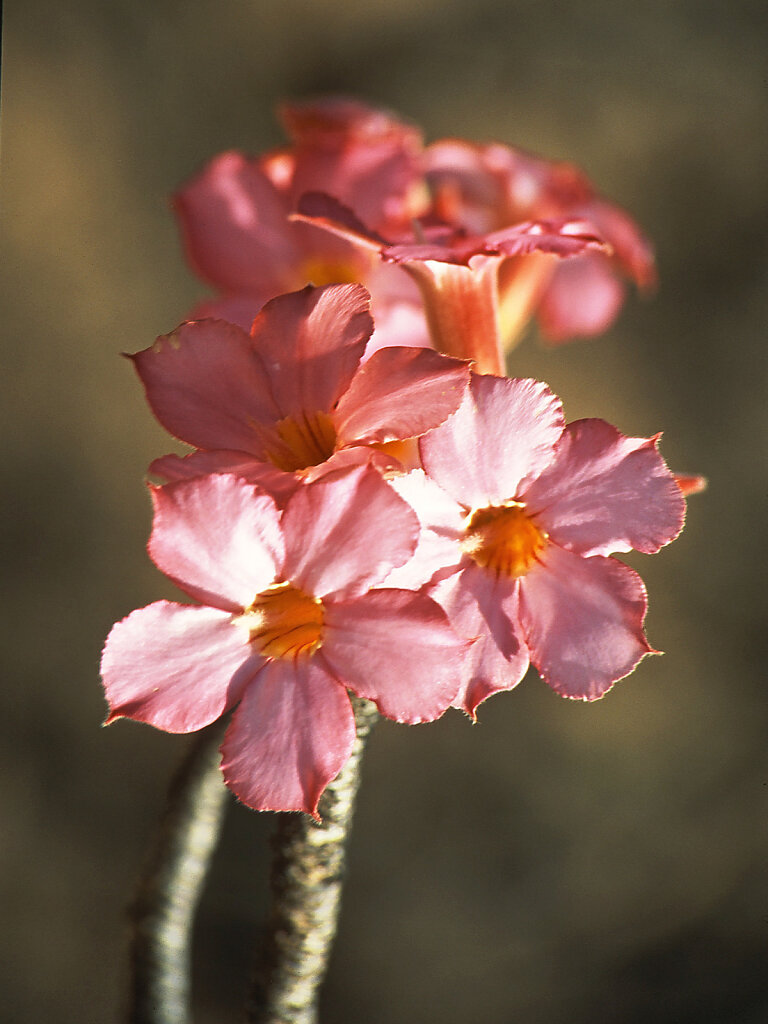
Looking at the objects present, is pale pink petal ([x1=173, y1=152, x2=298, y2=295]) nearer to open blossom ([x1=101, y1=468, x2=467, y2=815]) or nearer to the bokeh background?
open blossom ([x1=101, y1=468, x2=467, y2=815])

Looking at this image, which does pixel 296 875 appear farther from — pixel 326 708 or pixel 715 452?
pixel 715 452

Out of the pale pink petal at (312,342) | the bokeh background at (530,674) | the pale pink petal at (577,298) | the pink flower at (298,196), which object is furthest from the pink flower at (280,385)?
the bokeh background at (530,674)

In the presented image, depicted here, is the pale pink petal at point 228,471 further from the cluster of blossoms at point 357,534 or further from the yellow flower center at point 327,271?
the yellow flower center at point 327,271

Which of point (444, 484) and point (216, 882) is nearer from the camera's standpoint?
point (444, 484)

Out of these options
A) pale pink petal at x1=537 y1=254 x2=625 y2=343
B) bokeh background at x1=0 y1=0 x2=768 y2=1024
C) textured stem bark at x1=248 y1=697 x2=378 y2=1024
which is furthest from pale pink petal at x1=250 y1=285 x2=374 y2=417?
bokeh background at x1=0 y1=0 x2=768 y2=1024

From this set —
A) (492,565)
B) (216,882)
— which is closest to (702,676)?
(216,882)

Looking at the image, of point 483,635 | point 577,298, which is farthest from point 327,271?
point 483,635

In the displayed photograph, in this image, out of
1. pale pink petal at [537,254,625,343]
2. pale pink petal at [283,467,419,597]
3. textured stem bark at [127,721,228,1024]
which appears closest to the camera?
pale pink petal at [283,467,419,597]

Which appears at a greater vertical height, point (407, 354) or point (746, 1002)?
point (407, 354)
